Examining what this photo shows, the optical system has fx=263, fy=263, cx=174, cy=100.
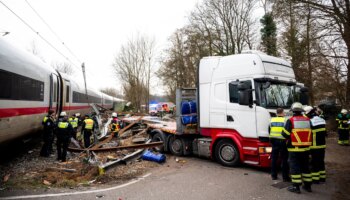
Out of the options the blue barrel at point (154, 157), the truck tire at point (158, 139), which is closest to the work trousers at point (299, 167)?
the blue barrel at point (154, 157)

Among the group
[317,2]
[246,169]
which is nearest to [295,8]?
[317,2]

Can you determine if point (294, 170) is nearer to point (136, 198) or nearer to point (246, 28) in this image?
point (136, 198)

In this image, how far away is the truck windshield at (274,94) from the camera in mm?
6895

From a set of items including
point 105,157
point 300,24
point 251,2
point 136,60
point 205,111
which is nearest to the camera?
point 205,111

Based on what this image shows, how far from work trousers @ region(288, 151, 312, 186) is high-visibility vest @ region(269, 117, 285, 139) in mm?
723

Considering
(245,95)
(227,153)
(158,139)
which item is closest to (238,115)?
(245,95)

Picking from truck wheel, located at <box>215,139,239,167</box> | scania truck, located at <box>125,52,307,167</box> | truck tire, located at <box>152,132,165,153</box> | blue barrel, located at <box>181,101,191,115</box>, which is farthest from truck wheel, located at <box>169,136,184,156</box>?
truck wheel, located at <box>215,139,239,167</box>

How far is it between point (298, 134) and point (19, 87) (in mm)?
7731

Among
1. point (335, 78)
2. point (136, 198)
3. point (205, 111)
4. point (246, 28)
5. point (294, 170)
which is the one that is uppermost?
point (246, 28)

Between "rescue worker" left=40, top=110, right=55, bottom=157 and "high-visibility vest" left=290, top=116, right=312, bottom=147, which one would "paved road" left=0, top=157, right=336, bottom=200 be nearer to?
"high-visibility vest" left=290, top=116, right=312, bottom=147

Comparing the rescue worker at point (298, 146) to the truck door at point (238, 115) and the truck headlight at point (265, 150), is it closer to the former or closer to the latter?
the truck headlight at point (265, 150)

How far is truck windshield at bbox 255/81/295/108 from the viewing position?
689 cm

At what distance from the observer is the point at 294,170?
554 centimetres

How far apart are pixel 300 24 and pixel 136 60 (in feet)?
80.9
